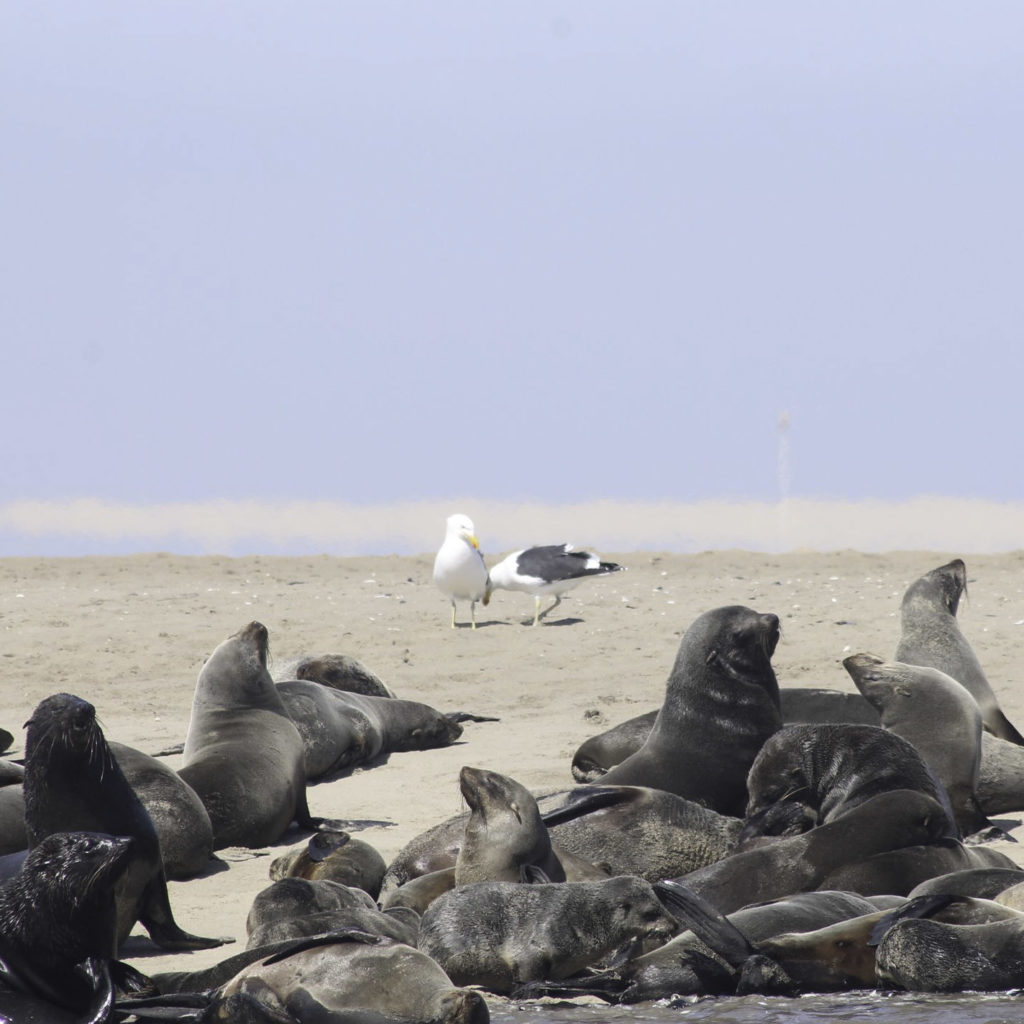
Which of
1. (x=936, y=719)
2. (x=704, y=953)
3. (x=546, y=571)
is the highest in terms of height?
(x=546, y=571)

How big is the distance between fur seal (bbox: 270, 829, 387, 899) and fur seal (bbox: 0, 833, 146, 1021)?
59.1 inches

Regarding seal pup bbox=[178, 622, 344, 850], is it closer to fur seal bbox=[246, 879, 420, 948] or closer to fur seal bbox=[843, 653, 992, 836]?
fur seal bbox=[246, 879, 420, 948]

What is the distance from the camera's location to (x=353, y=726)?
9078mm

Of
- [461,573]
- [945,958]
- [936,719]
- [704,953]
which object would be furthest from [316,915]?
[461,573]

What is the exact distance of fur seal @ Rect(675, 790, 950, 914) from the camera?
5133mm

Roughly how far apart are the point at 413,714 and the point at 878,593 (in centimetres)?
852

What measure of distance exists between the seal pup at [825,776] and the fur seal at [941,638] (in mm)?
2796

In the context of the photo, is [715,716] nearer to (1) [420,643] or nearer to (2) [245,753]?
(2) [245,753]

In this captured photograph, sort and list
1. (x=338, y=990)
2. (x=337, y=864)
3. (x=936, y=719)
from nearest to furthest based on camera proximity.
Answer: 1. (x=338, y=990)
2. (x=337, y=864)
3. (x=936, y=719)

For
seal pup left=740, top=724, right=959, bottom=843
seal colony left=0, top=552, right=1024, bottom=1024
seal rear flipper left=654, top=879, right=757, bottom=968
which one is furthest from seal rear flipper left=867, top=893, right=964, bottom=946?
seal pup left=740, top=724, right=959, bottom=843

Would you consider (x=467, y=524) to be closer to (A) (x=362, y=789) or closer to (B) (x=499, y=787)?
(A) (x=362, y=789)

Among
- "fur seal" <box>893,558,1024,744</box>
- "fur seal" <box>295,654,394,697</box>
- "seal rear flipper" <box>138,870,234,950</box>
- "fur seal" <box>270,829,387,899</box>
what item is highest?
"fur seal" <box>893,558,1024,744</box>

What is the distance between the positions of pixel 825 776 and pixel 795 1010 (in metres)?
1.70

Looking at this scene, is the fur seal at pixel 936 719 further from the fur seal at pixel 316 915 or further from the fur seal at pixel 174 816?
the fur seal at pixel 174 816
